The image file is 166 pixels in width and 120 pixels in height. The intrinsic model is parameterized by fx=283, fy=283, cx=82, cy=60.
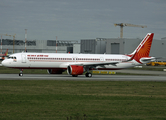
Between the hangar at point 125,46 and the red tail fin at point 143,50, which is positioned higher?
the hangar at point 125,46

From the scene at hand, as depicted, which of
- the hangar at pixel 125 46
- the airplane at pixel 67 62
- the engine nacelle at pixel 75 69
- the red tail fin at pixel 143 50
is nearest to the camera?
the engine nacelle at pixel 75 69

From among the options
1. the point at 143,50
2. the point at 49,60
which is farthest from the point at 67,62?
the point at 143,50

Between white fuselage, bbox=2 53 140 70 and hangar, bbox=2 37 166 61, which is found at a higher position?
hangar, bbox=2 37 166 61

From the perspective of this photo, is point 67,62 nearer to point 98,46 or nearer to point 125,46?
point 125,46

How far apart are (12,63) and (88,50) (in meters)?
108

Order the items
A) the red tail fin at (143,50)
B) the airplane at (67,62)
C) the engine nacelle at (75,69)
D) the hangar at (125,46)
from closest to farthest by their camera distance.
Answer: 1. the engine nacelle at (75,69)
2. the airplane at (67,62)
3. the red tail fin at (143,50)
4. the hangar at (125,46)

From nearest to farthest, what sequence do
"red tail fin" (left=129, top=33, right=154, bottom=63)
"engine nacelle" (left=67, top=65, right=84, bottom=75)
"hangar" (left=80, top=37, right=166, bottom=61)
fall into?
"engine nacelle" (left=67, top=65, right=84, bottom=75) < "red tail fin" (left=129, top=33, right=154, bottom=63) < "hangar" (left=80, top=37, right=166, bottom=61)

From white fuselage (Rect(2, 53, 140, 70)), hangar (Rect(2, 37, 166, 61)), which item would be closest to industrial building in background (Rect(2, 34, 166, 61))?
hangar (Rect(2, 37, 166, 61))

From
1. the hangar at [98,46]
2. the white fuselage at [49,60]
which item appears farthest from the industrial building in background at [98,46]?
the white fuselage at [49,60]

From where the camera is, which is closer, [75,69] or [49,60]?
[75,69]

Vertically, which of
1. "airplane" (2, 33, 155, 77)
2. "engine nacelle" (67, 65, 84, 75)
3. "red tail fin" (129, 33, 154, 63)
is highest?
"red tail fin" (129, 33, 154, 63)

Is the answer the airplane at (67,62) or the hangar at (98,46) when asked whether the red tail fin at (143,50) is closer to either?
the airplane at (67,62)

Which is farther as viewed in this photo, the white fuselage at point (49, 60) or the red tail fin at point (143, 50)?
the red tail fin at point (143, 50)

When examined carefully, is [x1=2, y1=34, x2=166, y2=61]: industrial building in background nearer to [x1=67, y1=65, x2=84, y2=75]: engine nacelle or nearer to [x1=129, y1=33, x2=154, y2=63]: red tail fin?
[x1=129, y1=33, x2=154, y2=63]: red tail fin
